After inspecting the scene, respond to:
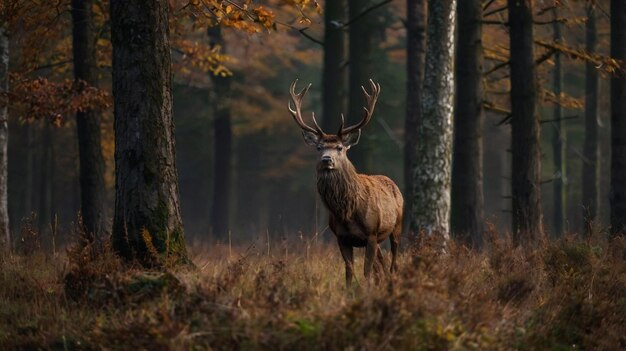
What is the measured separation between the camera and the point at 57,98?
600 inches

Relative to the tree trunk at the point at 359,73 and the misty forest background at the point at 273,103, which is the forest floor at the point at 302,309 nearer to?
the misty forest background at the point at 273,103

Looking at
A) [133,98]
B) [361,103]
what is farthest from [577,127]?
[133,98]

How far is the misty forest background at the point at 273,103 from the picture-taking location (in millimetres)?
16219

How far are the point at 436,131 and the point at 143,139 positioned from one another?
246 inches

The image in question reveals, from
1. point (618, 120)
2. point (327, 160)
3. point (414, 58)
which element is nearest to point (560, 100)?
point (618, 120)

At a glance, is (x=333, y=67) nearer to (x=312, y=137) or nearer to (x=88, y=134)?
(x=88, y=134)

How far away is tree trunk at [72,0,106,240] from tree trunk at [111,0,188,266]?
20.3ft

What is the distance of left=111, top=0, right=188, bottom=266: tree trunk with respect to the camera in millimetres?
9797

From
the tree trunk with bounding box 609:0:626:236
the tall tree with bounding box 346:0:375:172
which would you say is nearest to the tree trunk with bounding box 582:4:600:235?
the tall tree with bounding box 346:0:375:172

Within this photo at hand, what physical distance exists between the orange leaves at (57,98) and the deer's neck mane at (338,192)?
5435 mm

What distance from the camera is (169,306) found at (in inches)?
302

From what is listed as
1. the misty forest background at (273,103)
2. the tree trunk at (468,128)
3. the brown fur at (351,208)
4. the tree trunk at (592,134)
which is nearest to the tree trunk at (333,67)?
the misty forest background at (273,103)

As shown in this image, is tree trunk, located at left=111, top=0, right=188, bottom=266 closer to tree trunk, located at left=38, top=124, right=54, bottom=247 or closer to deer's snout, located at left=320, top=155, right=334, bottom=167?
deer's snout, located at left=320, top=155, right=334, bottom=167

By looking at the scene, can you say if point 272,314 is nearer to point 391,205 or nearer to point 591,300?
point 591,300
